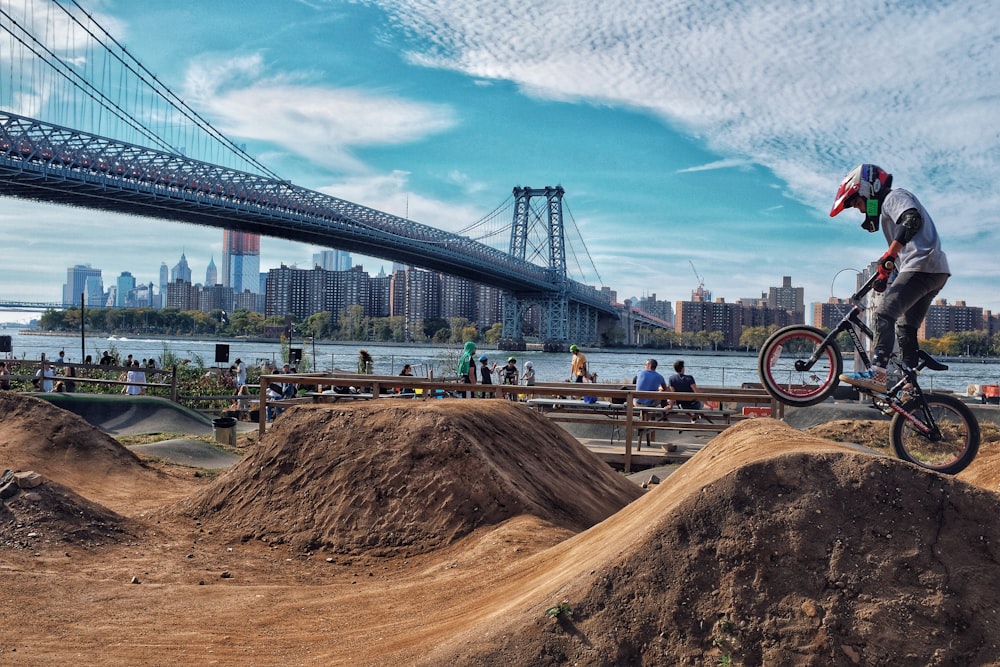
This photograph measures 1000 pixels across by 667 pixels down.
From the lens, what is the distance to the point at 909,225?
5.26m

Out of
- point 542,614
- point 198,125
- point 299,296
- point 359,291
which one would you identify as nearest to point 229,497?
point 542,614

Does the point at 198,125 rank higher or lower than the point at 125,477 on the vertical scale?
higher

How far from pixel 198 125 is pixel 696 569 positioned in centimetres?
6995

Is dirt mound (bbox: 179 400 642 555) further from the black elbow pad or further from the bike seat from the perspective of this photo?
the black elbow pad

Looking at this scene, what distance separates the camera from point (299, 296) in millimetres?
104938

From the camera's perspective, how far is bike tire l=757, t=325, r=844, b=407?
597cm

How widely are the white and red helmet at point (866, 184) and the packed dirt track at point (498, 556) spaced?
68.0 inches

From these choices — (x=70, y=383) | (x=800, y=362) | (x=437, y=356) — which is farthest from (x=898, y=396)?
(x=437, y=356)

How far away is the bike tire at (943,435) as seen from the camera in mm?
5449

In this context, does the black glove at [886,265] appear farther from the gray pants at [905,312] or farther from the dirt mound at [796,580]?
the dirt mound at [796,580]

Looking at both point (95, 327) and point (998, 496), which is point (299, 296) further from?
→ point (998, 496)

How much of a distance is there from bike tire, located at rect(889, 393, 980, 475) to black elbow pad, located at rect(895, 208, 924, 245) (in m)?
1.19

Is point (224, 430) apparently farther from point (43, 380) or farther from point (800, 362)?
point (800, 362)

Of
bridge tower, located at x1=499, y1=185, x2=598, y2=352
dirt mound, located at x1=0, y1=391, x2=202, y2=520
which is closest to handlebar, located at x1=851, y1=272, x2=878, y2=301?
dirt mound, located at x1=0, y1=391, x2=202, y2=520
